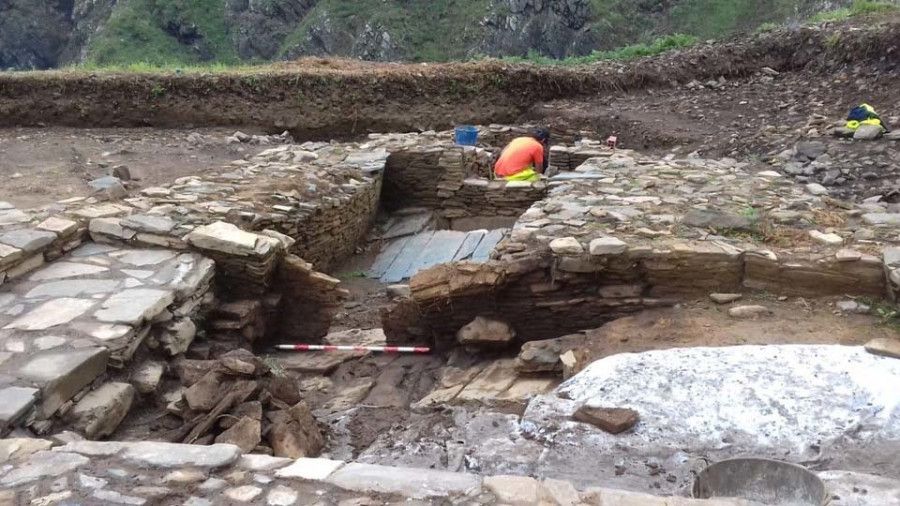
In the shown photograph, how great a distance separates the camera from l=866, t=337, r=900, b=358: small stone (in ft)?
11.2

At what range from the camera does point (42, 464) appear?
236 cm

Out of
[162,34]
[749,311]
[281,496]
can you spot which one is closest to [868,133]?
[749,311]

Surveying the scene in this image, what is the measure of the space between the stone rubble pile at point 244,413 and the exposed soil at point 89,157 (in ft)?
10.6

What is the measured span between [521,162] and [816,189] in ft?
11.0

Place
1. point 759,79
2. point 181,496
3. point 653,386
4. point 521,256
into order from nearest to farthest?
point 181,496
point 653,386
point 521,256
point 759,79

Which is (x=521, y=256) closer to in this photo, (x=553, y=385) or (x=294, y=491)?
(x=553, y=385)

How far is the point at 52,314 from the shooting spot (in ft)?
12.3

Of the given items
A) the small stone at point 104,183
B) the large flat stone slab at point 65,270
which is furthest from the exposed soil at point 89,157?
the large flat stone slab at point 65,270

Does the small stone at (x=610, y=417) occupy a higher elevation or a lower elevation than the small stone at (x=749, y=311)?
higher

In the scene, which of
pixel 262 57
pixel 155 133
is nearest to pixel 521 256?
pixel 155 133

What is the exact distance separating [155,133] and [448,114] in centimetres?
488

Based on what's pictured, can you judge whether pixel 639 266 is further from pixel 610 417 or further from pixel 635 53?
pixel 635 53

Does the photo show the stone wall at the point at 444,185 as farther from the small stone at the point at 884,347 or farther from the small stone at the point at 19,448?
the small stone at the point at 19,448

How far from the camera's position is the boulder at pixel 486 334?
448cm
